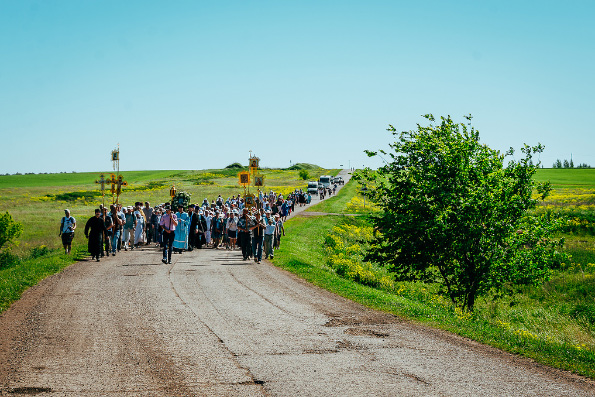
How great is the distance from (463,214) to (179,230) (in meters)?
11.9

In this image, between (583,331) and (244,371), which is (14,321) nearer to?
(244,371)

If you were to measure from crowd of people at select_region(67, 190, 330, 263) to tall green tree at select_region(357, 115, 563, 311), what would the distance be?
475 cm

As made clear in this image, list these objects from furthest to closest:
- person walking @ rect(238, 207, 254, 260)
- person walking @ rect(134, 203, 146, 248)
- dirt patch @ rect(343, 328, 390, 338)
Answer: person walking @ rect(134, 203, 146, 248) < person walking @ rect(238, 207, 254, 260) < dirt patch @ rect(343, 328, 390, 338)

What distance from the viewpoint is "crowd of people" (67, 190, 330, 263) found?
20344 mm

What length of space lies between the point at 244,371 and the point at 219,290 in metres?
6.84

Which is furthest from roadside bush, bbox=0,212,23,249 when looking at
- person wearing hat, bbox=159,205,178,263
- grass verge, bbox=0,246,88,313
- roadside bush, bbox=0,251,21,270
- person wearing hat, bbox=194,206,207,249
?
person wearing hat, bbox=159,205,178,263

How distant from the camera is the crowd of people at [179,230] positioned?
20344 mm

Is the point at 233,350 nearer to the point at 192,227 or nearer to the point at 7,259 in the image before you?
the point at 192,227

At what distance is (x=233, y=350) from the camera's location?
8.70 m

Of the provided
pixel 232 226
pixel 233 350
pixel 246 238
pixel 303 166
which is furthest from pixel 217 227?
pixel 303 166

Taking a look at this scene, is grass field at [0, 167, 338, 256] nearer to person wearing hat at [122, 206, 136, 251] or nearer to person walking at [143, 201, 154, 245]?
person walking at [143, 201, 154, 245]

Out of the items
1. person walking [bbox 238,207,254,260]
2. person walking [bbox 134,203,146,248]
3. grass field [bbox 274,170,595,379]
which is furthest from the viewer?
person walking [bbox 134,203,146,248]

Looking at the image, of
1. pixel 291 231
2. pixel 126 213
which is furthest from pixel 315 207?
pixel 126 213

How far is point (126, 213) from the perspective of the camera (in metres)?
24.7
